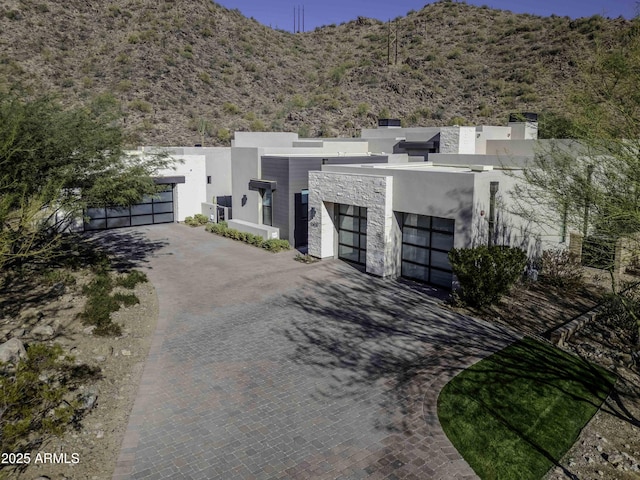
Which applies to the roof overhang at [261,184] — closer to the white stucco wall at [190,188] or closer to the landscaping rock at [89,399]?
the white stucco wall at [190,188]

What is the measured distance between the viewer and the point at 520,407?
973 centimetres

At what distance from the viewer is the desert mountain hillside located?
162 feet

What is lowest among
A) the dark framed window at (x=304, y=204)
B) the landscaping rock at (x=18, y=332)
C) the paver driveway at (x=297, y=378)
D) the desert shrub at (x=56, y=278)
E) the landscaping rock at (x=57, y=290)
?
the paver driveway at (x=297, y=378)

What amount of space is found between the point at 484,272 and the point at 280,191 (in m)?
11.9

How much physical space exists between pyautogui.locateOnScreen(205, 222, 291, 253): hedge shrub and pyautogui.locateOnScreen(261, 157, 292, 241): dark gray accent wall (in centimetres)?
106

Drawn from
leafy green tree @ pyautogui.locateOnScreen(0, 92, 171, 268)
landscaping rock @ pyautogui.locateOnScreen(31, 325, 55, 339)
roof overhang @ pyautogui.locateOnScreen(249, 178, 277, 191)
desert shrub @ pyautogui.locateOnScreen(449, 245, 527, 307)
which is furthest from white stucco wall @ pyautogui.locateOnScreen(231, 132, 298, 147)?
landscaping rock @ pyautogui.locateOnScreen(31, 325, 55, 339)

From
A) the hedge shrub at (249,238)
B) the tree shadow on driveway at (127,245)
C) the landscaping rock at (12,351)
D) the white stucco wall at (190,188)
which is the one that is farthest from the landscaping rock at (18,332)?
the white stucco wall at (190,188)

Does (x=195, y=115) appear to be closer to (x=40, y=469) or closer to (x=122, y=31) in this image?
(x=122, y=31)

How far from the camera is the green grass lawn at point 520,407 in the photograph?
829 cm

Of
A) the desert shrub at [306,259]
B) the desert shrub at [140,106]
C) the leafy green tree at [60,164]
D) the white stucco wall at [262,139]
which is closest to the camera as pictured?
the leafy green tree at [60,164]

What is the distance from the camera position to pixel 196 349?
12398 mm

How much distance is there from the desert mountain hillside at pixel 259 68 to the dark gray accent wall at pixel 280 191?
2465 cm

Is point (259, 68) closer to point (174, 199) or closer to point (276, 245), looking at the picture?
point (174, 199)

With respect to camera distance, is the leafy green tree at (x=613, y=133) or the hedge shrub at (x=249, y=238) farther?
the hedge shrub at (x=249, y=238)
